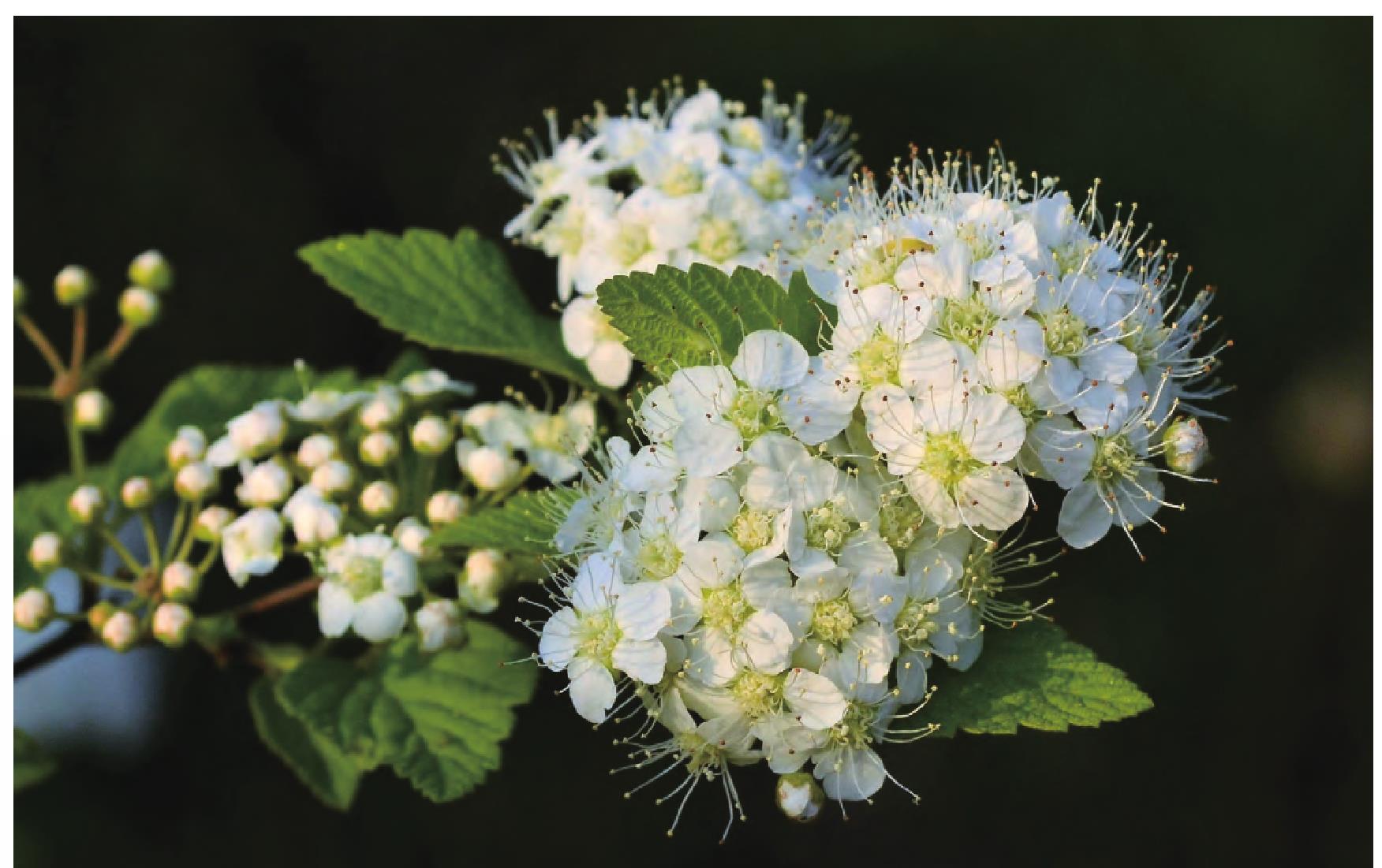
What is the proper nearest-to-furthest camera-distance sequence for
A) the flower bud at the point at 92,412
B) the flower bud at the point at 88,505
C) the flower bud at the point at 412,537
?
the flower bud at the point at 412,537 → the flower bud at the point at 88,505 → the flower bud at the point at 92,412

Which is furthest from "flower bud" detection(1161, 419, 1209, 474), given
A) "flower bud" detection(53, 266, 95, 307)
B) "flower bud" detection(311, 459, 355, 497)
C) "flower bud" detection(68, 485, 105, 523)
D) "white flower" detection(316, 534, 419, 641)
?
"flower bud" detection(53, 266, 95, 307)

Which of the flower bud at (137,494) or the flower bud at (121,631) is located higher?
the flower bud at (137,494)

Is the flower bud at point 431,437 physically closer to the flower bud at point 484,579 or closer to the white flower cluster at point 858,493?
the flower bud at point 484,579

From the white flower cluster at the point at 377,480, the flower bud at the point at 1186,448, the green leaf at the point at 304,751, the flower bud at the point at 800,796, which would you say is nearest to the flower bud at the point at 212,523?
the white flower cluster at the point at 377,480

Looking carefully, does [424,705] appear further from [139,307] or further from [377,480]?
[139,307]

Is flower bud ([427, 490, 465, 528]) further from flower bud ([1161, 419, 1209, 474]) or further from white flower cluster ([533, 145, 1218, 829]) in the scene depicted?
flower bud ([1161, 419, 1209, 474])

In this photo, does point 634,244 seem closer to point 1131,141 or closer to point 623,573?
point 623,573

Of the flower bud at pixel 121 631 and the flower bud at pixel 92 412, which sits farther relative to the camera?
the flower bud at pixel 92 412

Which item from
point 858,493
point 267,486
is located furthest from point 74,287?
point 858,493
